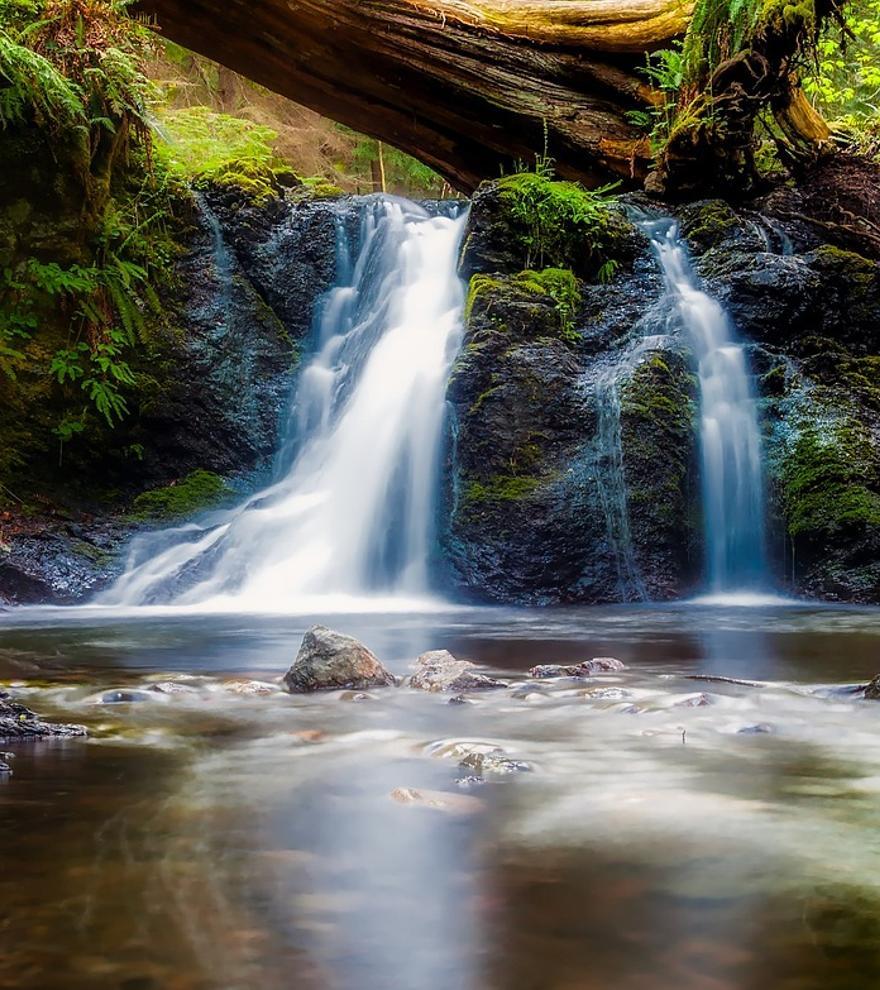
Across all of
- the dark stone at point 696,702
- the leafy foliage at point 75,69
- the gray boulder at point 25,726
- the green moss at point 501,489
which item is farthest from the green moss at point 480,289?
the gray boulder at point 25,726

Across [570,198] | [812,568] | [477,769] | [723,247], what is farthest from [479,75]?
[477,769]

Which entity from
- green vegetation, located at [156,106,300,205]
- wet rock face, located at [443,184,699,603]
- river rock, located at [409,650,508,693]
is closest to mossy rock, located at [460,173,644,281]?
wet rock face, located at [443,184,699,603]

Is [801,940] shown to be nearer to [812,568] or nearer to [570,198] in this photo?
[812,568]

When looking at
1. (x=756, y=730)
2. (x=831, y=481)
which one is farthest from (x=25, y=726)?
(x=831, y=481)

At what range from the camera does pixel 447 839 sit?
1948mm

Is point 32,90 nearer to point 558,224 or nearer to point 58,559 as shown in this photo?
point 58,559

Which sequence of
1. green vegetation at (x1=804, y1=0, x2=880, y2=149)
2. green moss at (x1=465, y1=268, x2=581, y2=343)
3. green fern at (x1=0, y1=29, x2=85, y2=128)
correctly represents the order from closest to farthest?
green fern at (x1=0, y1=29, x2=85, y2=128) → green moss at (x1=465, y1=268, x2=581, y2=343) → green vegetation at (x1=804, y1=0, x2=880, y2=149)

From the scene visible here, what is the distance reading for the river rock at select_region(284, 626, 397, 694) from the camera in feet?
11.9

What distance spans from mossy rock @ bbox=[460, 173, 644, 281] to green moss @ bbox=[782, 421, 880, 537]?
8.59 ft

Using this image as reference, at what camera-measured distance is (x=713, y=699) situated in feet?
11.3

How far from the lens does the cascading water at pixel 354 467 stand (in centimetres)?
781

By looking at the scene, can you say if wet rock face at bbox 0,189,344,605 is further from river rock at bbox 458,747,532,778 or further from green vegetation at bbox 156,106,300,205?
river rock at bbox 458,747,532,778

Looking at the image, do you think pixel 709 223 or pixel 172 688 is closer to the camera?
pixel 172 688

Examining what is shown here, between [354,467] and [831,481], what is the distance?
13.2ft
